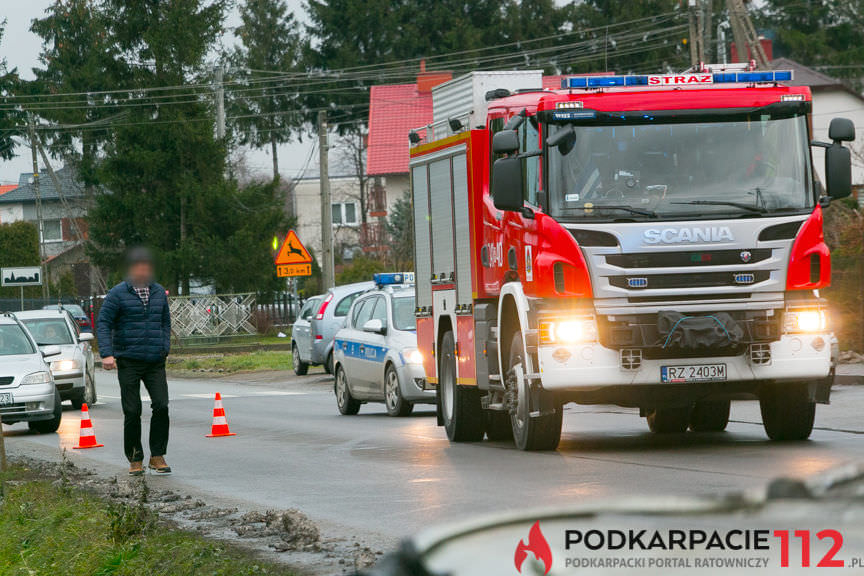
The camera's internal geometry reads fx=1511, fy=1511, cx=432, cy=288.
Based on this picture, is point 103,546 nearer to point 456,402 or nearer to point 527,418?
point 527,418

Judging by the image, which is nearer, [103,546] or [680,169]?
[103,546]

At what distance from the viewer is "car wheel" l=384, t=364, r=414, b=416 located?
18984 millimetres

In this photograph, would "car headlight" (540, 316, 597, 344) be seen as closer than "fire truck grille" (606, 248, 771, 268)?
No

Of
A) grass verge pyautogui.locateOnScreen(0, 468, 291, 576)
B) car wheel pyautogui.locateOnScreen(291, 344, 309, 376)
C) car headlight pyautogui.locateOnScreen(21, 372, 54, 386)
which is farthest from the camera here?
car wheel pyautogui.locateOnScreen(291, 344, 309, 376)

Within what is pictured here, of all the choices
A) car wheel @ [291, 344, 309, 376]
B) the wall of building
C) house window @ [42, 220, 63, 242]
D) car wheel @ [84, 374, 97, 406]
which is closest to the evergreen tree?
the wall of building

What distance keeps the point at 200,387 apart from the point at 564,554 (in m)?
28.9

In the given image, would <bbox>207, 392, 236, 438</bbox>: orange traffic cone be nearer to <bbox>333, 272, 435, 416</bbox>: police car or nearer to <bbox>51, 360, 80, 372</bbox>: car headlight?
<bbox>333, 272, 435, 416</bbox>: police car

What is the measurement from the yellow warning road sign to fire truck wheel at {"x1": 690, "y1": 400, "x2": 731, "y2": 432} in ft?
68.3

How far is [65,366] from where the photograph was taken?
2384 centimetres

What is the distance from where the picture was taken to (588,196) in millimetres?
11875

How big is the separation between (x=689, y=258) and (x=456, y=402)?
3368mm

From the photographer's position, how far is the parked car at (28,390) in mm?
19375

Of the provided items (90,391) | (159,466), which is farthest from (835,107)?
(159,466)

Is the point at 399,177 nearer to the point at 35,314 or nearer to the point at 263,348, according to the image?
the point at 263,348
